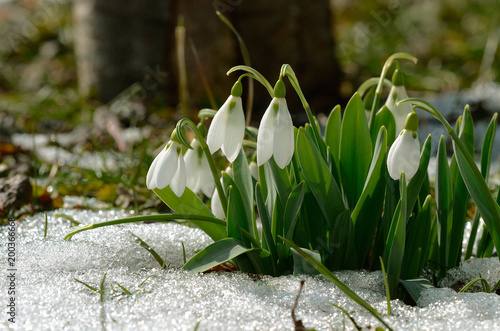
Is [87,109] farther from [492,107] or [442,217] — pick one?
[442,217]

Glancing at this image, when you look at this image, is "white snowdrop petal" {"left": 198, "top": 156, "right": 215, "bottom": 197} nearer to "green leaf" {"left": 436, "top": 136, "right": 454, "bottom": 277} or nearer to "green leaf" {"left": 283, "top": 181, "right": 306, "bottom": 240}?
"green leaf" {"left": 283, "top": 181, "right": 306, "bottom": 240}

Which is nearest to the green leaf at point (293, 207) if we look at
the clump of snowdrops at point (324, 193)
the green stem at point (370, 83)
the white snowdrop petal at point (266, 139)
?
the clump of snowdrops at point (324, 193)

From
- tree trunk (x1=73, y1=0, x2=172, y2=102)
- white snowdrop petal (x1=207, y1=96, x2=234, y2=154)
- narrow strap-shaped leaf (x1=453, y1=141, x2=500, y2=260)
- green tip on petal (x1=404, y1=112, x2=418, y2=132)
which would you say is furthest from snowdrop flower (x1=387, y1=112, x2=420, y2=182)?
tree trunk (x1=73, y1=0, x2=172, y2=102)

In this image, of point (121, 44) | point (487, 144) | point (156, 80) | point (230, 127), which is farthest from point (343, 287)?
point (121, 44)

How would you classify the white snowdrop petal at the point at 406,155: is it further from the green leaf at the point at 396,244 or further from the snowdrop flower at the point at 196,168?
A: the snowdrop flower at the point at 196,168

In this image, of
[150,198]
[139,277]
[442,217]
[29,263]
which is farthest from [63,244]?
[442,217]
